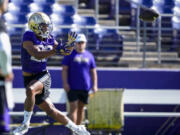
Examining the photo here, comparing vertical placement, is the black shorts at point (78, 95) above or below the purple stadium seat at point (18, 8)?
below

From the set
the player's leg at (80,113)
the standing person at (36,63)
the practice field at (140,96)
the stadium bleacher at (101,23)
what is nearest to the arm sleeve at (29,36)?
the standing person at (36,63)

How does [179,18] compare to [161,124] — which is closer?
[161,124]

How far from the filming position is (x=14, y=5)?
11.8 meters

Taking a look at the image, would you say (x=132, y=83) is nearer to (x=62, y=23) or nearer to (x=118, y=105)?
(x=118, y=105)

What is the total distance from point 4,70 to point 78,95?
4375 mm

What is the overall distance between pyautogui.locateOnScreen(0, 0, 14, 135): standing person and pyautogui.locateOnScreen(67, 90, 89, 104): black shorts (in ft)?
13.0

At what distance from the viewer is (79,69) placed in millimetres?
9344

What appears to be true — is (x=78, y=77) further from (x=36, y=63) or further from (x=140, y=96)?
(x=36, y=63)

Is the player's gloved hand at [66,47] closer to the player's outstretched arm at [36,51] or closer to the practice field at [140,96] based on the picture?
the player's outstretched arm at [36,51]

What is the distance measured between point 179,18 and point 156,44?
2.99 ft

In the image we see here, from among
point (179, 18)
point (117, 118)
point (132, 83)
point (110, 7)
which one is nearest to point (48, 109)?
point (117, 118)

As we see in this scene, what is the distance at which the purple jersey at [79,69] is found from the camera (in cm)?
930

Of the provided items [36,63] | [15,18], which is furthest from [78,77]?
[15,18]

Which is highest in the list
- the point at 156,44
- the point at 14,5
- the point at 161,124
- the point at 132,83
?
the point at 14,5
